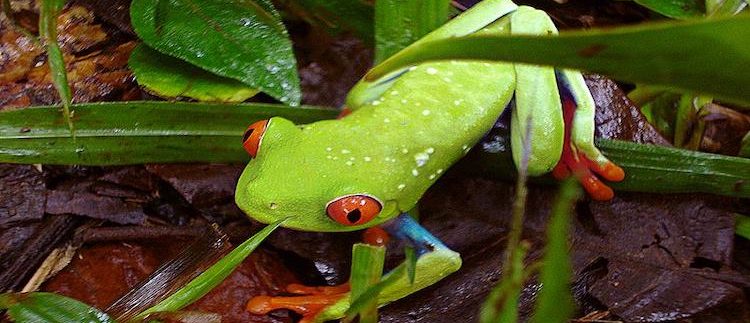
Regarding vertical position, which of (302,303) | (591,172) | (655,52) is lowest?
(302,303)

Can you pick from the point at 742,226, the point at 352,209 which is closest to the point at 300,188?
the point at 352,209

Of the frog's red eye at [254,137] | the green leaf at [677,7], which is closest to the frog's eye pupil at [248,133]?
the frog's red eye at [254,137]

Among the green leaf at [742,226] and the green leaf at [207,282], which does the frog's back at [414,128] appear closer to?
the green leaf at [207,282]

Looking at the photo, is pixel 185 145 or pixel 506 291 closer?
pixel 506 291

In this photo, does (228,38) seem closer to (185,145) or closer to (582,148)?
(185,145)

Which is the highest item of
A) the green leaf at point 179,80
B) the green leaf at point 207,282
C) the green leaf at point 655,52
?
the green leaf at point 655,52

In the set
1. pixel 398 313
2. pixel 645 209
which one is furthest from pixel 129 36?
pixel 645 209

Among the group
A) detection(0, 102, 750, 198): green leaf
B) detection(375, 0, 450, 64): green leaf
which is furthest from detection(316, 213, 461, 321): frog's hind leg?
detection(375, 0, 450, 64): green leaf
